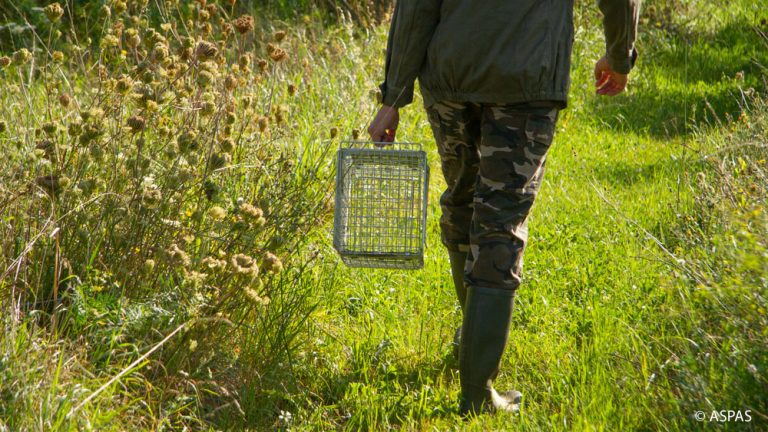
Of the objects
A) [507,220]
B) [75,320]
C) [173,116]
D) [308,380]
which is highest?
[173,116]

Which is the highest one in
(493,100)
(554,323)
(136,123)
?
(493,100)

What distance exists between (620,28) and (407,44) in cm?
74

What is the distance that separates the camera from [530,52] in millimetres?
3119

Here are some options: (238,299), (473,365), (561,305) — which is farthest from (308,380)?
(561,305)

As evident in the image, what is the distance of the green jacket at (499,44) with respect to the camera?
3.12m

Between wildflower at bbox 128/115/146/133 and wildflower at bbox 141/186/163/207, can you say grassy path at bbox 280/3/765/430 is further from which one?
wildflower at bbox 128/115/146/133

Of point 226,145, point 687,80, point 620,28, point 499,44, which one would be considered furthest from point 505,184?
point 687,80

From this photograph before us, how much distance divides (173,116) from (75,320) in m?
1.78

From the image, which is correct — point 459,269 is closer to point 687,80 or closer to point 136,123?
point 136,123

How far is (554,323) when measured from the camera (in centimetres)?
409

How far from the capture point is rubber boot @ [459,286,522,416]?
3.26 meters

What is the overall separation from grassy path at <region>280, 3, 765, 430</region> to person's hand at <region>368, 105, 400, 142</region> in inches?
34.3

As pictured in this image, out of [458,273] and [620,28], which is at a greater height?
[620,28]

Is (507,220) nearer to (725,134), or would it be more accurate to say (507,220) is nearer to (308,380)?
(308,380)
